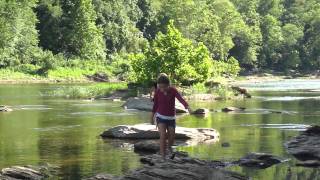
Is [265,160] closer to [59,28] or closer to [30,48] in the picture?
[30,48]

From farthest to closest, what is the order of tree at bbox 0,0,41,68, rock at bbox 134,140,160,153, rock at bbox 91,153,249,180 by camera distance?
tree at bbox 0,0,41,68 < rock at bbox 134,140,160,153 < rock at bbox 91,153,249,180

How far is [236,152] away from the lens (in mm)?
21656

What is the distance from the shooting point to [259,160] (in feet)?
62.0

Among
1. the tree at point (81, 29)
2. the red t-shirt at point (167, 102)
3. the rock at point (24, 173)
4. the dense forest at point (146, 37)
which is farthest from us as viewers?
the tree at point (81, 29)

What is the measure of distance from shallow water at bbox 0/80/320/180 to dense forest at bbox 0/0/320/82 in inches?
593

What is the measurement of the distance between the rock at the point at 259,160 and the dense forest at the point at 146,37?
124ft

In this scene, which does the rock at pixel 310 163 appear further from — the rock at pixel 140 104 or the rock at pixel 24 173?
the rock at pixel 140 104

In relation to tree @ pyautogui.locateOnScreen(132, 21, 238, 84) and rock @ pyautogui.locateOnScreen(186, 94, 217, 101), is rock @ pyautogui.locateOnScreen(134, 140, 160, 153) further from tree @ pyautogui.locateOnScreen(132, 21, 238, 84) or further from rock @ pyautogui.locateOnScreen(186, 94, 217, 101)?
tree @ pyautogui.locateOnScreen(132, 21, 238, 84)

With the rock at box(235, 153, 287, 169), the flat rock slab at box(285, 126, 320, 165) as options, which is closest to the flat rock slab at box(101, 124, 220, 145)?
the flat rock slab at box(285, 126, 320, 165)

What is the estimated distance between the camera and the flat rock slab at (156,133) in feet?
81.8

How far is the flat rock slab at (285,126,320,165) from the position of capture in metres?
20.3

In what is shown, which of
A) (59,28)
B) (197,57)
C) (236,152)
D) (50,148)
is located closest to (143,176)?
(236,152)

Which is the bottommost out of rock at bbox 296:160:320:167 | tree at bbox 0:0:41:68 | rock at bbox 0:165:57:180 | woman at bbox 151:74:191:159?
rock at bbox 296:160:320:167

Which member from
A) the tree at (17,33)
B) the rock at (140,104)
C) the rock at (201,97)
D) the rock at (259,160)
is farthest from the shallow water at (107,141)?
the tree at (17,33)
